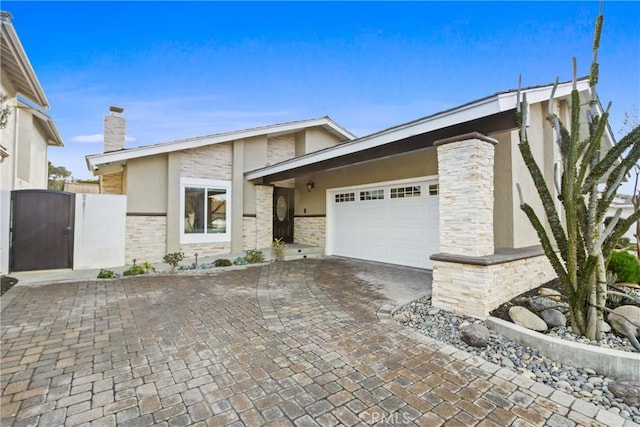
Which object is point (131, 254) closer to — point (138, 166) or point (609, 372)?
point (138, 166)

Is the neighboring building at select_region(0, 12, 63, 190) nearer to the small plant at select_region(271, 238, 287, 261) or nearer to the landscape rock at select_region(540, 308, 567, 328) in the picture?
the small plant at select_region(271, 238, 287, 261)

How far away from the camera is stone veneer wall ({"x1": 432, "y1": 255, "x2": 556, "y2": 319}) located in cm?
409

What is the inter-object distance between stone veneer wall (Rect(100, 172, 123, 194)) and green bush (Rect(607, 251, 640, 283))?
50.0 feet

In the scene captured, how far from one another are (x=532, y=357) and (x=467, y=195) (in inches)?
87.7

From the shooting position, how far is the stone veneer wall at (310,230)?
1076cm

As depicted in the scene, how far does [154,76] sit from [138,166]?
4.19m

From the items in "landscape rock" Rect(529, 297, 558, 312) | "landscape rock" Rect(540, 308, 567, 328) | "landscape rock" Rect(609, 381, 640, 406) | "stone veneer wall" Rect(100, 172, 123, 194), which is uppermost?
"stone veneer wall" Rect(100, 172, 123, 194)

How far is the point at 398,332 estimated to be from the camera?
3.73 meters

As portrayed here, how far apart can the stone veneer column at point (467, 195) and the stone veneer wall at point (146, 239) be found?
8.11 metres

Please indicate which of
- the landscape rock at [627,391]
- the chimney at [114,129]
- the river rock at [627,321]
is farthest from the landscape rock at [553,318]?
the chimney at [114,129]

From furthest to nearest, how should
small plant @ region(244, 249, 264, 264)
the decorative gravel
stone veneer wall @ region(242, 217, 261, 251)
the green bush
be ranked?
stone veneer wall @ region(242, 217, 261, 251)
small plant @ region(244, 249, 264, 264)
the green bush
the decorative gravel

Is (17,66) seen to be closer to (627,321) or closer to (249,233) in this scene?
(249,233)

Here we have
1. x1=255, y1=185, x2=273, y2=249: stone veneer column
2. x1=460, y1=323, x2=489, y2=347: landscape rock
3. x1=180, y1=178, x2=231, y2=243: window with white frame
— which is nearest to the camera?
x1=460, y1=323, x2=489, y2=347: landscape rock

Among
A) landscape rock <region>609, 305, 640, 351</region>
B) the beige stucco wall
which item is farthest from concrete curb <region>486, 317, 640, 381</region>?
the beige stucco wall
